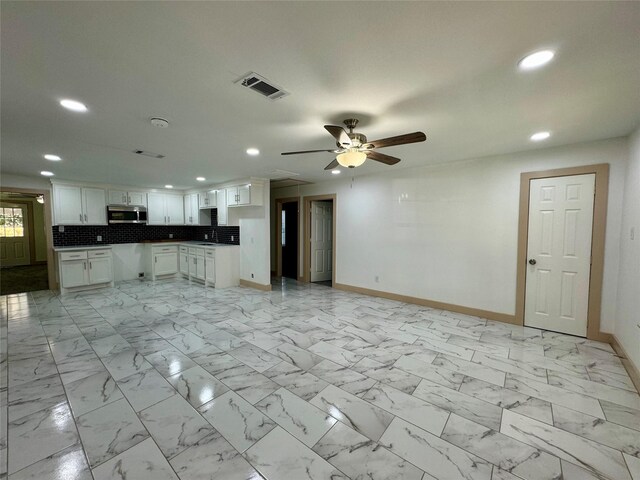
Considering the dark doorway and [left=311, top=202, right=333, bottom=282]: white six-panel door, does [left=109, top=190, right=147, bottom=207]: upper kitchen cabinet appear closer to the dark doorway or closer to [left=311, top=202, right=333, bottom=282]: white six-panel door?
the dark doorway

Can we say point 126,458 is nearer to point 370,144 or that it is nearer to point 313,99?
point 313,99

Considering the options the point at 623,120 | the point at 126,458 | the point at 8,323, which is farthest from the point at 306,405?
the point at 8,323

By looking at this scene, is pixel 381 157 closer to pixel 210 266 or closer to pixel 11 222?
pixel 210 266

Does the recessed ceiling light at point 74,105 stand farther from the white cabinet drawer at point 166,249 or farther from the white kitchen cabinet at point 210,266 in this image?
the white cabinet drawer at point 166,249

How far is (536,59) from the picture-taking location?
1.55 metres

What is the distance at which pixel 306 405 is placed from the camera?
200cm

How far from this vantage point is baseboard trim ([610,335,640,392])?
228cm

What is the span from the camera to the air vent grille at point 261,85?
5.77 ft

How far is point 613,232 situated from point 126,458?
5020 mm

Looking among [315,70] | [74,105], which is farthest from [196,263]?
[315,70]

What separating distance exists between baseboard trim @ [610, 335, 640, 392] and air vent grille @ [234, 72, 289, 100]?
3.82m

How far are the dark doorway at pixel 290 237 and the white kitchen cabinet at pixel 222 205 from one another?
2.00 m

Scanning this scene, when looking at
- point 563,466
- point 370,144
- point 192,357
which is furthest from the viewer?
point 192,357

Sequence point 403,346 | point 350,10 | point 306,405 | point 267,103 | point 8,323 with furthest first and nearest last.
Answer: point 8,323
point 403,346
point 267,103
point 306,405
point 350,10
